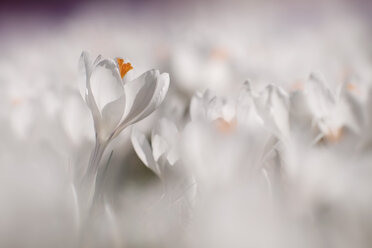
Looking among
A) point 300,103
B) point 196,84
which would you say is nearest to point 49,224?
point 300,103

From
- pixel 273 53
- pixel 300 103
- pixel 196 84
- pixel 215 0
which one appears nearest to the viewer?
pixel 300 103

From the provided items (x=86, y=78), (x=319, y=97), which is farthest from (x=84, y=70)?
(x=319, y=97)

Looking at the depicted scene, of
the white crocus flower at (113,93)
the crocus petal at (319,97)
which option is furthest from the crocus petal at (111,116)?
the crocus petal at (319,97)

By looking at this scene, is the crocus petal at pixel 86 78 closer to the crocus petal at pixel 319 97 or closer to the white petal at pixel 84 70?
the white petal at pixel 84 70

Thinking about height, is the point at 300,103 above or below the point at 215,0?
above

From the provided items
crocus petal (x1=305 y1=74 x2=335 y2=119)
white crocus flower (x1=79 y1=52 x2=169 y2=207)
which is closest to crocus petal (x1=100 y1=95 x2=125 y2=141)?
white crocus flower (x1=79 y1=52 x2=169 y2=207)

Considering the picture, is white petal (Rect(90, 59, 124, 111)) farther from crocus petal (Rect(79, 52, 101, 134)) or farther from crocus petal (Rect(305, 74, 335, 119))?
crocus petal (Rect(305, 74, 335, 119))

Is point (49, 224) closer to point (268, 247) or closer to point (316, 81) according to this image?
point (268, 247)
